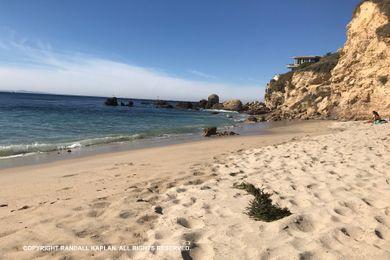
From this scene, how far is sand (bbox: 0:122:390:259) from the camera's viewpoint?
143 inches

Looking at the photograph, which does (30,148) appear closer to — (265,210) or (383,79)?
(265,210)

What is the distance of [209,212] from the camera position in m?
4.78

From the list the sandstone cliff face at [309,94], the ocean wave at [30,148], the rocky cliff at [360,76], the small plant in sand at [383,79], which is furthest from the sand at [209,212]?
the sandstone cliff face at [309,94]

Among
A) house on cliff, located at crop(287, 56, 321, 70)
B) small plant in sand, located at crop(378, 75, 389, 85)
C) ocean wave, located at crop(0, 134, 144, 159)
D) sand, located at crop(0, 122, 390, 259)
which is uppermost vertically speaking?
house on cliff, located at crop(287, 56, 321, 70)

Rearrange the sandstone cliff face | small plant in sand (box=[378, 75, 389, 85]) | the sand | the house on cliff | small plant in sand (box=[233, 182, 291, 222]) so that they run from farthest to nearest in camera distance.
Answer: the house on cliff → the sandstone cliff face → small plant in sand (box=[378, 75, 389, 85]) → small plant in sand (box=[233, 182, 291, 222]) → the sand

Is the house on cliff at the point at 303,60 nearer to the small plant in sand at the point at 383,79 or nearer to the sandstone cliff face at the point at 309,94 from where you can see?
the sandstone cliff face at the point at 309,94

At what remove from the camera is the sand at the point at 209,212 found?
3.64 metres

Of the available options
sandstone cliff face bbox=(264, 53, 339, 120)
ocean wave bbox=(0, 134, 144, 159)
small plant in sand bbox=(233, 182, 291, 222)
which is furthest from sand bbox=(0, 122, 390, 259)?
sandstone cliff face bbox=(264, 53, 339, 120)

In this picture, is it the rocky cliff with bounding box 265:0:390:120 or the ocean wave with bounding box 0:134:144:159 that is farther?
the rocky cliff with bounding box 265:0:390:120

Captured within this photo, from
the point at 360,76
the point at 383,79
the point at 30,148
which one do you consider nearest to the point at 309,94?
the point at 360,76

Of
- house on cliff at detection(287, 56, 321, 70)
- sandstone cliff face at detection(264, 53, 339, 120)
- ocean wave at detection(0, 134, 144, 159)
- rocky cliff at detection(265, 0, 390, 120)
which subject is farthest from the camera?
house on cliff at detection(287, 56, 321, 70)

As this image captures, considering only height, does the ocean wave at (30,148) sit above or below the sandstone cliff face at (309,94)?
below

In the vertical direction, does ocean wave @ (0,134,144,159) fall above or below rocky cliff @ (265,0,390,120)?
below

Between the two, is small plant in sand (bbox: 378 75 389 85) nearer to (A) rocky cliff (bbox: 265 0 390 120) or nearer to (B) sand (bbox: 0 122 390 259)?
(A) rocky cliff (bbox: 265 0 390 120)
